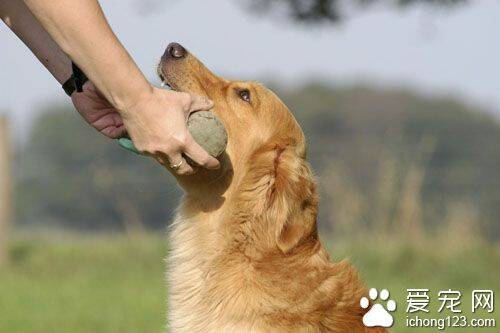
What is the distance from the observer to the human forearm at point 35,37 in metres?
4.55

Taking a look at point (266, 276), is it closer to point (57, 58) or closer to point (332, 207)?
point (57, 58)

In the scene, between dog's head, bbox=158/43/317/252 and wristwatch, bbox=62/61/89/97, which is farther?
dog's head, bbox=158/43/317/252

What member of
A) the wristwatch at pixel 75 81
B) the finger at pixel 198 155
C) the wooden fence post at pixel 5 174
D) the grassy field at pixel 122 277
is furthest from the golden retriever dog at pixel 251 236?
the wooden fence post at pixel 5 174

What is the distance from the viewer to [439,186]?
1948 cm

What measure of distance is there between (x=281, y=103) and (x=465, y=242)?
28.7 ft

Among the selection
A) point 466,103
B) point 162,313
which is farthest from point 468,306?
point 466,103

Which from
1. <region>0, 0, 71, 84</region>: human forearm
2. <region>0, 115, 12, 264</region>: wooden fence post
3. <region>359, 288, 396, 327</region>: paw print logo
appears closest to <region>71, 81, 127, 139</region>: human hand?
<region>0, 0, 71, 84</region>: human forearm

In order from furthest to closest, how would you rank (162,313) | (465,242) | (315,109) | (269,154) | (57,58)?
(315,109)
(465,242)
(162,313)
(269,154)
(57,58)

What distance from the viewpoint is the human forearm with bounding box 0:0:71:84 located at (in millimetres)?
4549

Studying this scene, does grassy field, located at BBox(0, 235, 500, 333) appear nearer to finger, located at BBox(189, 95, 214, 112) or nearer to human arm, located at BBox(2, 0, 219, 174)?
finger, located at BBox(189, 95, 214, 112)

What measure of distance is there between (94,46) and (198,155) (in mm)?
599

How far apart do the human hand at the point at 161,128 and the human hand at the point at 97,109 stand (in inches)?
27.4

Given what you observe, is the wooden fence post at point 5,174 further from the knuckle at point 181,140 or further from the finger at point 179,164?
the knuckle at point 181,140

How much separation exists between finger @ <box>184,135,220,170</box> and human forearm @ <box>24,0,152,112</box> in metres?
0.27
